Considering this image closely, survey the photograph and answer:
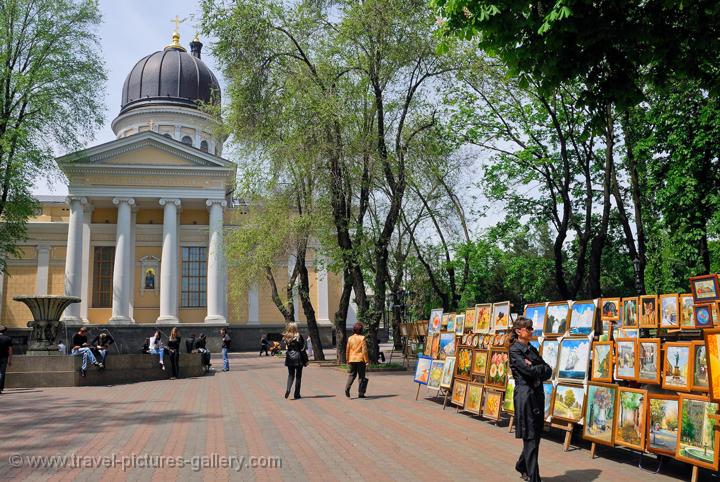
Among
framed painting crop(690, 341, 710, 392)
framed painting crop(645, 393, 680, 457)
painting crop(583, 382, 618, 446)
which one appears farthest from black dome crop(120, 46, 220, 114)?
framed painting crop(690, 341, 710, 392)

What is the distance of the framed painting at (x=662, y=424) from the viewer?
677cm

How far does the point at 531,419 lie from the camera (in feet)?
20.6

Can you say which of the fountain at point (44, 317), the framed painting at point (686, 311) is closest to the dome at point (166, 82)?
the fountain at point (44, 317)

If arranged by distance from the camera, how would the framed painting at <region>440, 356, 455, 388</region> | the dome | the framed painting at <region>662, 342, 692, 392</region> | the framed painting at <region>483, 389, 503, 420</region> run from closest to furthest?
the framed painting at <region>662, 342, 692, 392</region> → the framed painting at <region>483, 389, 503, 420</region> → the framed painting at <region>440, 356, 455, 388</region> → the dome

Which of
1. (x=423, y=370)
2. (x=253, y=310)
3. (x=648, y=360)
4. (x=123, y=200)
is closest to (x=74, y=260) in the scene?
(x=123, y=200)

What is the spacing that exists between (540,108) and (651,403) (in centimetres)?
1785

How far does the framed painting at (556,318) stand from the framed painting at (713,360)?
2744 mm

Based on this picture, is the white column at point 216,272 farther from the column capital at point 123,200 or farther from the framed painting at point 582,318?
the framed painting at point 582,318

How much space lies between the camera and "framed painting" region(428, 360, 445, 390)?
12.7m

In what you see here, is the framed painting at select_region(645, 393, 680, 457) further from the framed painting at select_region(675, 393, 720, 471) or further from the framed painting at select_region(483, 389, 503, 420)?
the framed painting at select_region(483, 389, 503, 420)

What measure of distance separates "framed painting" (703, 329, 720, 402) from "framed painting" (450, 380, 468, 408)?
5.37 metres

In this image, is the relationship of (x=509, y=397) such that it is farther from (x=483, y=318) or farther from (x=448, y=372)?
(x=448, y=372)

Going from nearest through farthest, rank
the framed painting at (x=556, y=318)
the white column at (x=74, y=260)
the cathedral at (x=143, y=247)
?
1. the framed painting at (x=556, y=318)
2. the white column at (x=74, y=260)
3. the cathedral at (x=143, y=247)

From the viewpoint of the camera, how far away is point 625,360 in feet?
25.9
